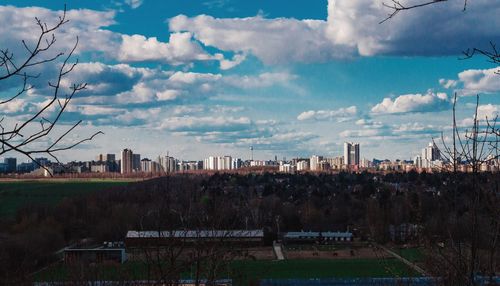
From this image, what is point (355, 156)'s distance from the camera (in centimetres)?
15375

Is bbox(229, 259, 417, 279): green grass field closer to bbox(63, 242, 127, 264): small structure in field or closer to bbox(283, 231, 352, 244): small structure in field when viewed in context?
bbox(63, 242, 127, 264): small structure in field

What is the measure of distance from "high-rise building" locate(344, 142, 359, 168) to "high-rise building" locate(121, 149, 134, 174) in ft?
201

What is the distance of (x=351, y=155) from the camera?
154 metres

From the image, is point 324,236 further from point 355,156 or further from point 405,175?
point 355,156

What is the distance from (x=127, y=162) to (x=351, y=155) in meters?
65.8

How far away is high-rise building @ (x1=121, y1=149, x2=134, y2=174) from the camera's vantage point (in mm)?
101562

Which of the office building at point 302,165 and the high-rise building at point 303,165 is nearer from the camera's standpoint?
the high-rise building at point 303,165

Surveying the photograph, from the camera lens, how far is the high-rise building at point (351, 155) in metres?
151

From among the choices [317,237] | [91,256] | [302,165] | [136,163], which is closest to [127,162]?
[136,163]

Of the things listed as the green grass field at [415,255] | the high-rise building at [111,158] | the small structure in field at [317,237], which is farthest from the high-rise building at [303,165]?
the green grass field at [415,255]

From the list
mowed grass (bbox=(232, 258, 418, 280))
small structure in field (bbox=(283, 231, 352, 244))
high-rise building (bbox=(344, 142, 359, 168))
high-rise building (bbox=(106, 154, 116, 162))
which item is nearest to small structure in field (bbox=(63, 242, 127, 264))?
mowed grass (bbox=(232, 258, 418, 280))

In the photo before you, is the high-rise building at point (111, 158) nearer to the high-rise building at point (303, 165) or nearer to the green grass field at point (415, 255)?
the high-rise building at point (303, 165)

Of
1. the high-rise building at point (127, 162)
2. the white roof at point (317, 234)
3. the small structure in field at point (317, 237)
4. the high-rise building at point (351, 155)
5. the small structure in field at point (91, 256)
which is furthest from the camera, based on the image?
the high-rise building at point (351, 155)

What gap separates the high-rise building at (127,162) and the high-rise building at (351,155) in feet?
201
